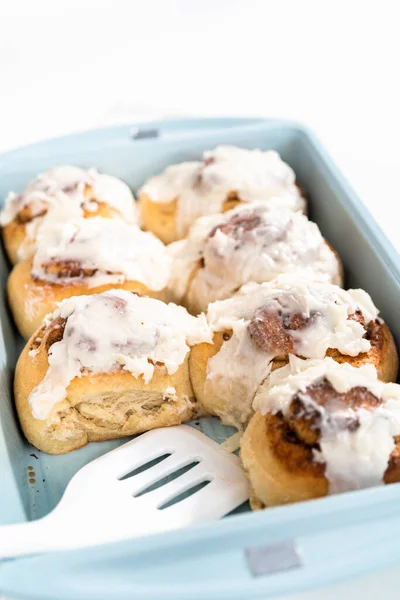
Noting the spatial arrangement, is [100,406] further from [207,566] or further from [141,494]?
[207,566]

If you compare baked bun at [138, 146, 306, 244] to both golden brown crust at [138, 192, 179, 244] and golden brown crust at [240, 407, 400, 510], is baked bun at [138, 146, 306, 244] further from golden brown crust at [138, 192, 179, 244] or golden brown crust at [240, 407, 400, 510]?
golden brown crust at [240, 407, 400, 510]

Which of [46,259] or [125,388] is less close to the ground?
[46,259]

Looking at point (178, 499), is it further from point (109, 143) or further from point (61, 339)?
point (109, 143)

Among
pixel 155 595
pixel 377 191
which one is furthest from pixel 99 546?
pixel 377 191

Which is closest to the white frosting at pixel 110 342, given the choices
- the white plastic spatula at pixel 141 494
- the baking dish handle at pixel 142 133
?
the white plastic spatula at pixel 141 494

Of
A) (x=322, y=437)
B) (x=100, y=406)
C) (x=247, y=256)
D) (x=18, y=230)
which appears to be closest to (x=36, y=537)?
(x=100, y=406)

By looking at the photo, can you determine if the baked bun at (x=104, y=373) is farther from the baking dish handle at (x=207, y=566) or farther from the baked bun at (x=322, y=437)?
the baking dish handle at (x=207, y=566)
